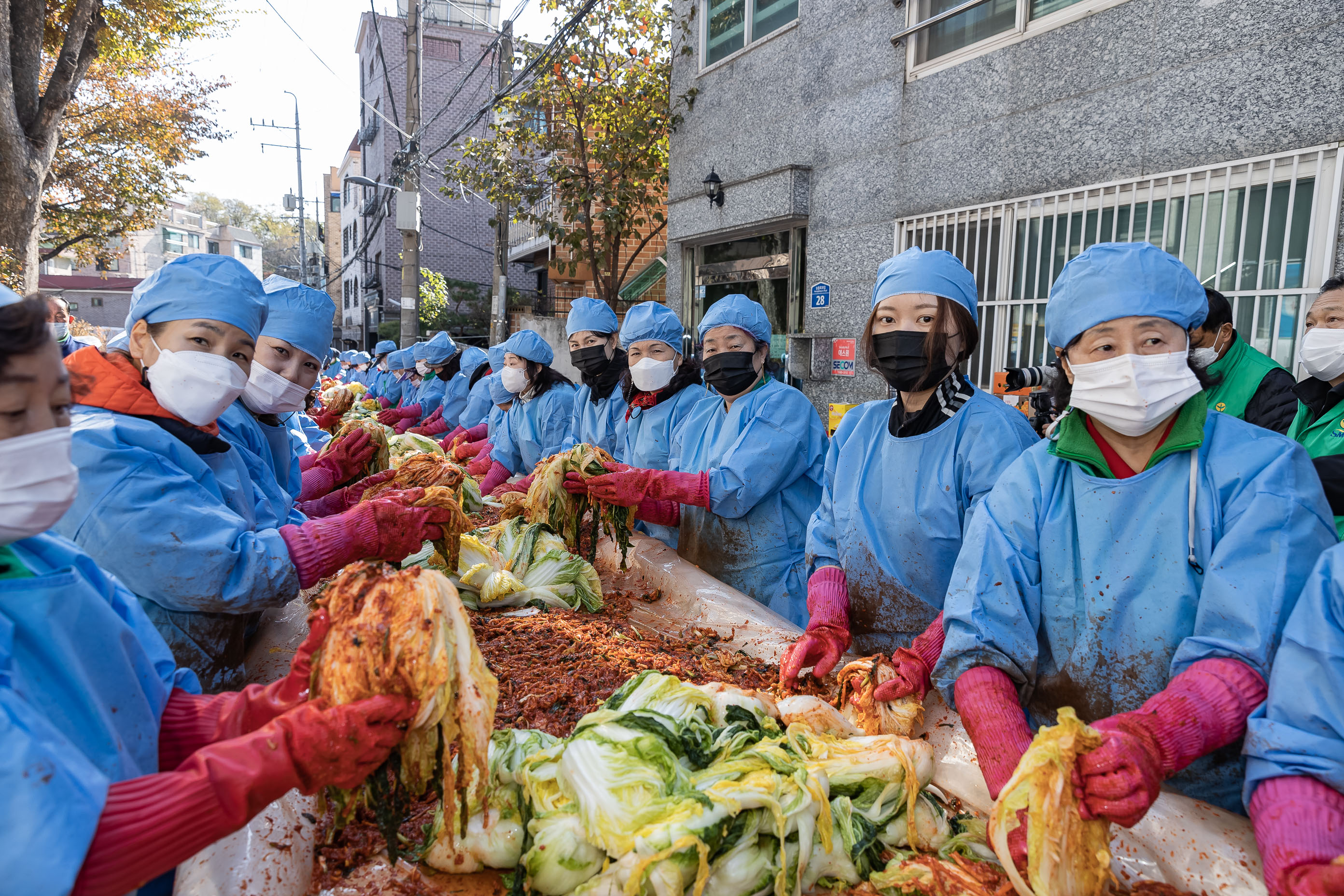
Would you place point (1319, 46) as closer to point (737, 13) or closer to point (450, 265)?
point (737, 13)

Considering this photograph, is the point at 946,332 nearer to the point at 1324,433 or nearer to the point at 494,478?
the point at 1324,433

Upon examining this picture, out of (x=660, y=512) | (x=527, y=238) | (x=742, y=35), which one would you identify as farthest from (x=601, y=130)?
(x=527, y=238)

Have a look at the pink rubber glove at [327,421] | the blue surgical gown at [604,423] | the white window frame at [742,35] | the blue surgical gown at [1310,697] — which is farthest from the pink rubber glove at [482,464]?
the blue surgical gown at [1310,697]

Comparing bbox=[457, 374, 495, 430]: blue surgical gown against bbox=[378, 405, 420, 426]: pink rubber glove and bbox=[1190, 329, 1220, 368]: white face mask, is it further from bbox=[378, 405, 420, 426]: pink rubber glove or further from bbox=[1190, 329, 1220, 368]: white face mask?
bbox=[1190, 329, 1220, 368]: white face mask

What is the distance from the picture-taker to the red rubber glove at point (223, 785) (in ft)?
3.64

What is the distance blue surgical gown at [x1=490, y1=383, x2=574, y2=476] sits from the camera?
6848 millimetres

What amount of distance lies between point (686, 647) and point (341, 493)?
93.0 inches

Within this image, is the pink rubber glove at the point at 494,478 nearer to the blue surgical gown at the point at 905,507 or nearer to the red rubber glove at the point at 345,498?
the red rubber glove at the point at 345,498

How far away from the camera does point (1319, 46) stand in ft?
14.2

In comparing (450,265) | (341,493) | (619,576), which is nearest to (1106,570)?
(619,576)

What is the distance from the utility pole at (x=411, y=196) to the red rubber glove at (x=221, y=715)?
15.6 m

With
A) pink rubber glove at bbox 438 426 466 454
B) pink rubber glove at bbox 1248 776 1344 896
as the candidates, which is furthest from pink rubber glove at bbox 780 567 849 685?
pink rubber glove at bbox 438 426 466 454

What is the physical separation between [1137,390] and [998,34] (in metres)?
5.90

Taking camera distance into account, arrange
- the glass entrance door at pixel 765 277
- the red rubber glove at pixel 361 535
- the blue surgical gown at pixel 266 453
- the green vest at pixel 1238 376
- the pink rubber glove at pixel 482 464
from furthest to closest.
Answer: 1. the glass entrance door at pixel 765 277
2. the pink rubber glove at pixel 482 464
3. the green vest at pixel 1238 376
4. the blue surgical gown at pixel 266 453
5. the red rubber glove at pixel 361 535
